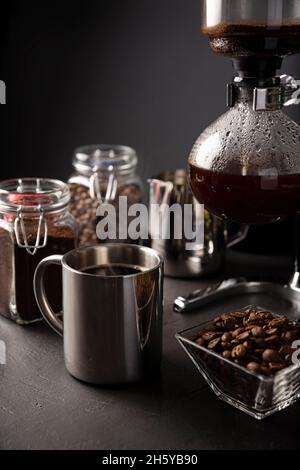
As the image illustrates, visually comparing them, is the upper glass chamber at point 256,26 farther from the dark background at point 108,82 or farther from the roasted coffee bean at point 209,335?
the dark background at point 108,82

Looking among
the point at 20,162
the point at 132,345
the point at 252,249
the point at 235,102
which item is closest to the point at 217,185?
the point at 235,102

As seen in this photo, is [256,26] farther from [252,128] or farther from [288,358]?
[288,358]

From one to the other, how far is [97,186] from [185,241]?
0.20 m

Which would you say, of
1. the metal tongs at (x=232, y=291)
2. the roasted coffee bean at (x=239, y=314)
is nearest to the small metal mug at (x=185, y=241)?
the metal tongs at (x=232, y=291)

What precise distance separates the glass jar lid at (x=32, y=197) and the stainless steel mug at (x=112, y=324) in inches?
6.3

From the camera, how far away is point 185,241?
49.4 inches

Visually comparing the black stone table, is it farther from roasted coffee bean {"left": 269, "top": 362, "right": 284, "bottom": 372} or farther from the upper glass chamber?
the upper glass chamber

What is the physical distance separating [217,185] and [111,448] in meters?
0.34

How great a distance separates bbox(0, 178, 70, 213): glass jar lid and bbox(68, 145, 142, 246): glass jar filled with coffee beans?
6.3 inches

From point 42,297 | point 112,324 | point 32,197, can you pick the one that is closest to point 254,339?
point 112,324

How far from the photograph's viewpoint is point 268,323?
94 cm

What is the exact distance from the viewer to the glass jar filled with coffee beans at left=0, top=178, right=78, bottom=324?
1.09m

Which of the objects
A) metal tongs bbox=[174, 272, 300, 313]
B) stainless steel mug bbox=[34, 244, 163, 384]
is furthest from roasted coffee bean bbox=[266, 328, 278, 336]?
metal tongs bbox=[174, 272, 300, 313]

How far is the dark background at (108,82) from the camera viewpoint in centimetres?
145
